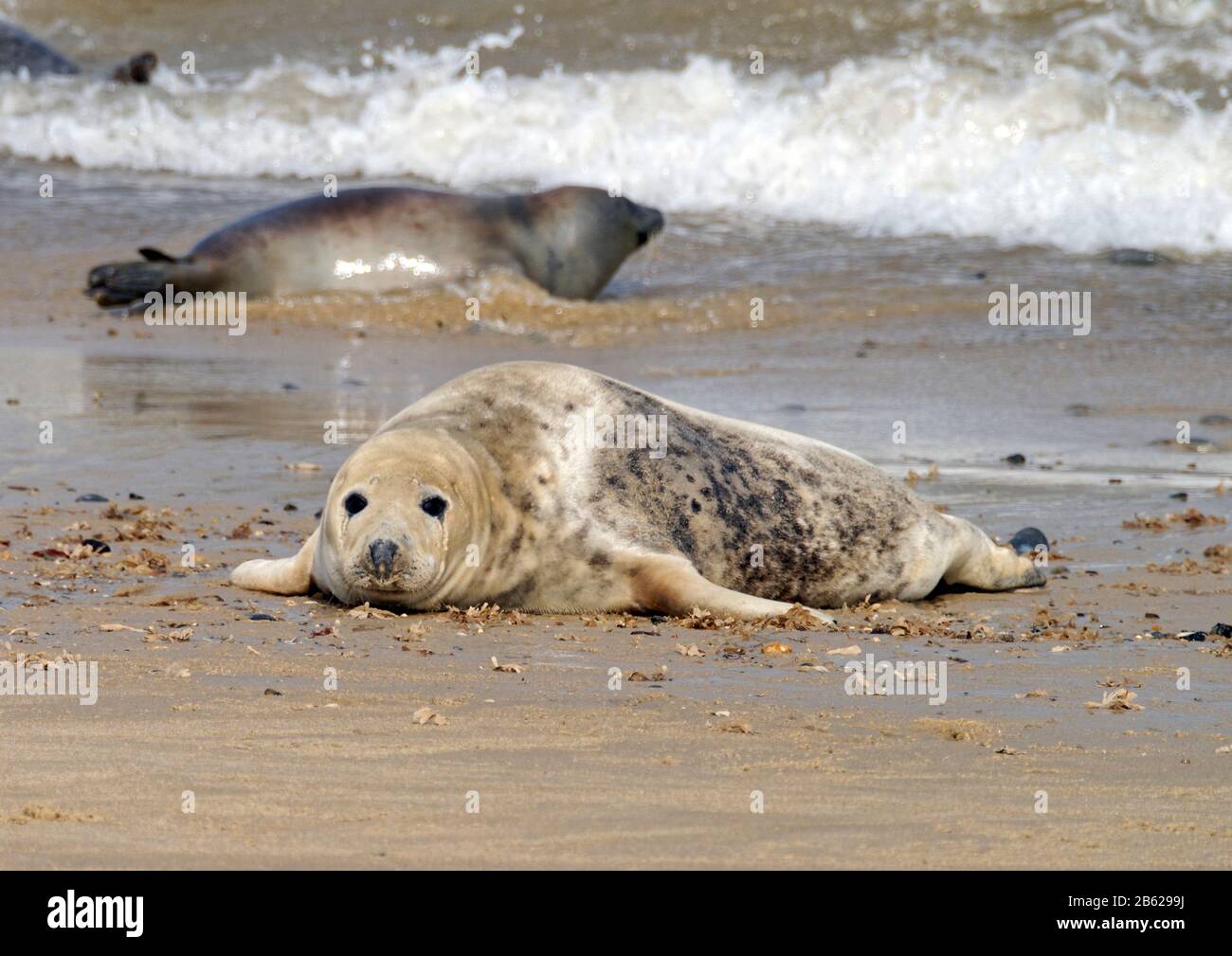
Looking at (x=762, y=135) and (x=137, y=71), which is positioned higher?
(x=137, y=71)

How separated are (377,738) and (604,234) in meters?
9.52

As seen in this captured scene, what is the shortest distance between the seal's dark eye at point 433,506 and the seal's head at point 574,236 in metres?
7.52

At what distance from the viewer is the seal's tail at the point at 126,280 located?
11.4 metres

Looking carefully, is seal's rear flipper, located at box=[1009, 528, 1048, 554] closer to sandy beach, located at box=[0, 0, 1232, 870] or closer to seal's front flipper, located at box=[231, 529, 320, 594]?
sandy beach, located at box=[0, 0, 1232, 870]

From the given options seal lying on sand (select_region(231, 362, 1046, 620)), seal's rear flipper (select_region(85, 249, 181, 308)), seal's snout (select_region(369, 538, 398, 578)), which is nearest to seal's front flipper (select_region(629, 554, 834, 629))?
seal lying on sand (select_region(231, 362, 1046, 620))

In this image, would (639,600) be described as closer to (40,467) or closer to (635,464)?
(635,464)

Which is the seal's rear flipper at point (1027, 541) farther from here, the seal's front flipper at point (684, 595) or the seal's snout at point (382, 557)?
the seal's snout at point (382, 557)

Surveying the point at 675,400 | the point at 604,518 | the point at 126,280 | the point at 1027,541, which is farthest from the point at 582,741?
the point at 126,280

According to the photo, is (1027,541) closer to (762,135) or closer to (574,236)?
(574,236)

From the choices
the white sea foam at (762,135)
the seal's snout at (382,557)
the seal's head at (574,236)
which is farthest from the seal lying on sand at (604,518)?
the white sea foam at (762,135)

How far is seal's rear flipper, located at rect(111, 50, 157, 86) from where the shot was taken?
1917 cm

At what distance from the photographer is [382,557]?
4707mm

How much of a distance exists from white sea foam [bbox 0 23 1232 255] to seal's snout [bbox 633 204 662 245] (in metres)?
1.81

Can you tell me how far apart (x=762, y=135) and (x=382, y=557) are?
11.4 meters
